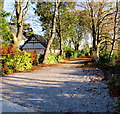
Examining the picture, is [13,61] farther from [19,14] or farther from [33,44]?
[33,44]

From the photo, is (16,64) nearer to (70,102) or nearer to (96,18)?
(70,102)

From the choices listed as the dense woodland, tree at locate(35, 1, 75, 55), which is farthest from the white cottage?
tree at locate(35, 1, 75, 55)

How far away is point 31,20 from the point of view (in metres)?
14.2

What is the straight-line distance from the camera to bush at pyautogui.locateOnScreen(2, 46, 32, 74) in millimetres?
7406

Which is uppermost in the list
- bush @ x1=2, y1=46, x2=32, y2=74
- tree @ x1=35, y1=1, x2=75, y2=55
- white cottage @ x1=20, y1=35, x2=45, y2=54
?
tree @ x1=35, y1=1, x2=75, y2=55

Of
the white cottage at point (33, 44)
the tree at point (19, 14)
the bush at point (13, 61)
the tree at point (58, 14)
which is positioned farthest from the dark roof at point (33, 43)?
the bush at point (13, 61)

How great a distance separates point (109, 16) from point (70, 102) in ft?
43.9

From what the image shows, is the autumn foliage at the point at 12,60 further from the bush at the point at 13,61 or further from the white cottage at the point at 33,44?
the white cottage at the point at 33,44

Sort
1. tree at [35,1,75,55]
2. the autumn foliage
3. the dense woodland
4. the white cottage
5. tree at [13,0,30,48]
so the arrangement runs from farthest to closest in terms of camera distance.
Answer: the white cottage
tree at [35,1,75,55]
tree at [13,0,30,48]
the dense woodland
the autumn foliage

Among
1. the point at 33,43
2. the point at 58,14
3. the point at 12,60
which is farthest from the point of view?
the point at 33,43

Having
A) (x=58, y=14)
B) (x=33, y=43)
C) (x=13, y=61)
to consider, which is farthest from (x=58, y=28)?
(x=13, y=61)

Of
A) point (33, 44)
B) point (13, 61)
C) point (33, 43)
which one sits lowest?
point (13, 61)

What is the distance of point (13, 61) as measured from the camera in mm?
7938

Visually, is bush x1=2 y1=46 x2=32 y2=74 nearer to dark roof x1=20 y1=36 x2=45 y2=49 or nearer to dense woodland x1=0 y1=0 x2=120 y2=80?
dense woodland x1=0 y1=0 x2=120 y2=80
